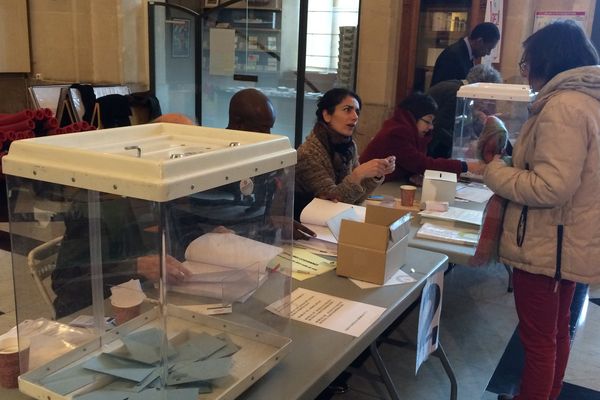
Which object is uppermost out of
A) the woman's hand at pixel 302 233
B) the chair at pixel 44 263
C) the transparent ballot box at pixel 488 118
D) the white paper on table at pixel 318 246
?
the transparent ballot box at pixel 488 118

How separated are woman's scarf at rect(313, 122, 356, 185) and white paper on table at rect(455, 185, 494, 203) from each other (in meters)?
0.62

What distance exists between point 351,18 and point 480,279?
2.64 metres

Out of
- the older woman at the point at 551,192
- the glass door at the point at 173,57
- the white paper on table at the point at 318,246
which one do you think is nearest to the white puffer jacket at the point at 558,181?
the older woman at the point at 551,192

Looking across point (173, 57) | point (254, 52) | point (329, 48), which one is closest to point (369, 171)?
point (329, 48)

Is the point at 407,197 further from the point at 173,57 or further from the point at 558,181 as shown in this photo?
the point at 173,57

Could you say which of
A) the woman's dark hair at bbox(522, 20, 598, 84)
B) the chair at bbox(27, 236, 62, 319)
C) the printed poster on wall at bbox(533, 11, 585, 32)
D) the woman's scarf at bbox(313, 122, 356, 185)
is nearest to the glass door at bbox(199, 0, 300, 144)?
the printed poster on wall at bbox(533, 11, 585, 32)

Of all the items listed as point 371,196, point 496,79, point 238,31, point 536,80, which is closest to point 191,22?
point 238,31

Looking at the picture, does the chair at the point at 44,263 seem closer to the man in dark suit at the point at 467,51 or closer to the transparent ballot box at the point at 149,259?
the transparent ballot box at the point at 149,259

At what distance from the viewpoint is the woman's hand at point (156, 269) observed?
108 centimetres

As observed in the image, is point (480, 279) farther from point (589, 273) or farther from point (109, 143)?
point (109, 143)

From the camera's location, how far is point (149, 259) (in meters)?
1.14

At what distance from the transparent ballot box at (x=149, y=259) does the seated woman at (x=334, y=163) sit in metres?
0.97

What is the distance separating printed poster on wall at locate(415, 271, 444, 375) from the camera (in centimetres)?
171

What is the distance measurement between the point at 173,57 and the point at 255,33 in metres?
0.90
